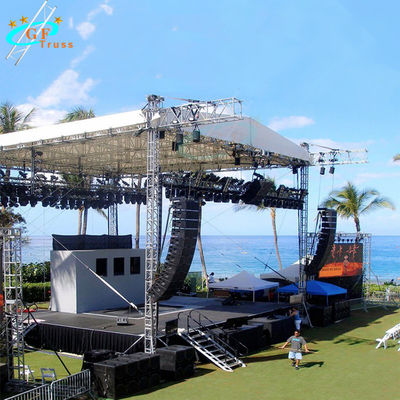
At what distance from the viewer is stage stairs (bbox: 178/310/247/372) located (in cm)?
1384

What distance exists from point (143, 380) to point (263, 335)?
18.0 feet

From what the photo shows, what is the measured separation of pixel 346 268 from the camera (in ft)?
82.2

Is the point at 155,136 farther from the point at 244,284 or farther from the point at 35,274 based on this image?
the point at 35,274

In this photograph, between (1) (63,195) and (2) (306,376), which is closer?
(2) (306,376)

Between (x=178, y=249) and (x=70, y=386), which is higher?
(x=178, y=249)

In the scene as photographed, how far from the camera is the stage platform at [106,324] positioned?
48.7 ft

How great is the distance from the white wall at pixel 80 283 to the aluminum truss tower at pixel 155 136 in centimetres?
581

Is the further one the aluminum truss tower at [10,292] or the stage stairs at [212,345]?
the stage stairs at [212,345]

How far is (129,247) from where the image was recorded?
22.9m

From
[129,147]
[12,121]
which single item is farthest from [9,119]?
[129,147]

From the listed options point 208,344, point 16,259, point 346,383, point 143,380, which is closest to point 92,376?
point 143,380

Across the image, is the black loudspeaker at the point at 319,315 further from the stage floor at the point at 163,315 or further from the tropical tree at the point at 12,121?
the tropical tree at the point at 12,121

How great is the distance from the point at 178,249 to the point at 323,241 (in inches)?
336

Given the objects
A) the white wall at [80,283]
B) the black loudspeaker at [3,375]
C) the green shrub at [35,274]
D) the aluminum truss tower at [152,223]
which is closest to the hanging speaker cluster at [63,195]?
the white wall at [80,283]
